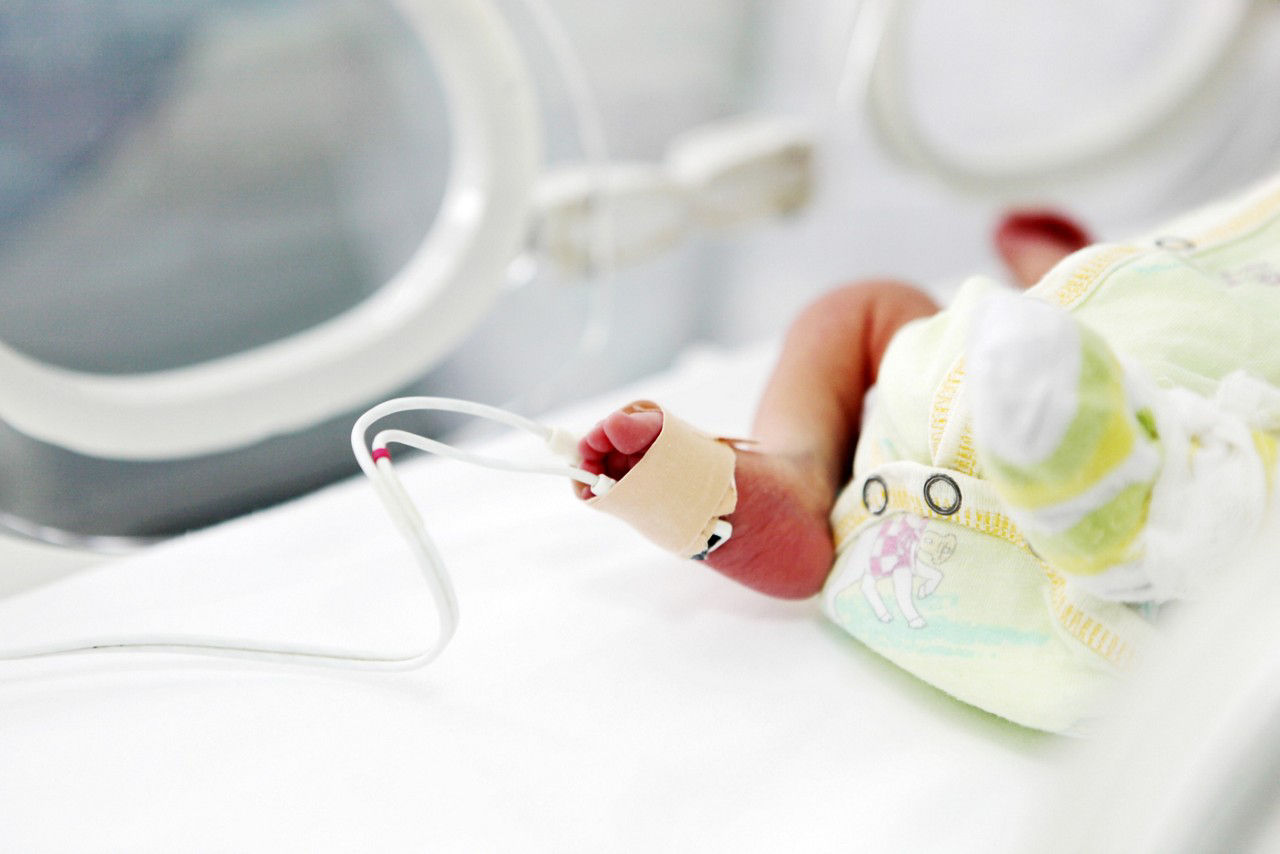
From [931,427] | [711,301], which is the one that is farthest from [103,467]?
[711,301]

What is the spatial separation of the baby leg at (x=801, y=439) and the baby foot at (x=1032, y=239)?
→ 29 centimetres

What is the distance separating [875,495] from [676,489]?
121 millimetres

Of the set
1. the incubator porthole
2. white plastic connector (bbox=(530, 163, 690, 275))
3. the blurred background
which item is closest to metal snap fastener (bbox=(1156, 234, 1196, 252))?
the blurred background

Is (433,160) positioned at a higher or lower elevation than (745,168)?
higher

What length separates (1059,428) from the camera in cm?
36

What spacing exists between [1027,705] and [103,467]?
70 centimetres

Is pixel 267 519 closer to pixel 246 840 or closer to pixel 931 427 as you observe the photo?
pixel 246 840

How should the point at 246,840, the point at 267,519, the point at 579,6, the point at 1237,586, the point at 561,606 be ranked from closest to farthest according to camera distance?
the point at 1237,586 → the point at 246,840 → the point at 561,606 → the point at 267,519 → the point at 579,6

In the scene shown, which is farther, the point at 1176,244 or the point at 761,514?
the point at 1176,244

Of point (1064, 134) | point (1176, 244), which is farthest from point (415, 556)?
point (1064, 134)

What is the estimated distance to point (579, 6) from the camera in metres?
1.15

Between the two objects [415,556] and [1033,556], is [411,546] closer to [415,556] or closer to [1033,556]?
[415,556]

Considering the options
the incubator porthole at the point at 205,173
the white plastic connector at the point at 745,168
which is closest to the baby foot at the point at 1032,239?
the white plastic connector at the point at 745,168

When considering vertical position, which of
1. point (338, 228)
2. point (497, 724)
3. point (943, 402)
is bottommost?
point (497, 724)
